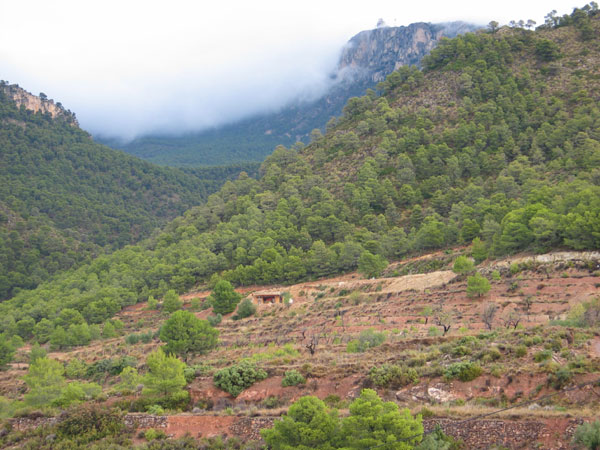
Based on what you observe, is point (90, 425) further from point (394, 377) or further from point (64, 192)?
point (64, 192)

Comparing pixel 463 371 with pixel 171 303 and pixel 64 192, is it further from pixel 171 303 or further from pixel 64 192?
pixel 64 192

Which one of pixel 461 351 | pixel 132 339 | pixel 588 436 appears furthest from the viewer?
pixel 132 339

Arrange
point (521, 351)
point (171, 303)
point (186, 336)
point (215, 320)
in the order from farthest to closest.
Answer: point (171, 303), point (215, 320), point (186, 336), point (521, 351)

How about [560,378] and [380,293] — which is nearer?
[560,378]

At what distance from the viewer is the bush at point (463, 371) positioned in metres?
20.4

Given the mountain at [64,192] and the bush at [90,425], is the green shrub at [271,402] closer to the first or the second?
the bush at [90,425]

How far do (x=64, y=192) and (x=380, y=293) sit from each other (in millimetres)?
122854

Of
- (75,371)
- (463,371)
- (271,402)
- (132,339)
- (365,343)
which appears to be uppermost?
(463,371)

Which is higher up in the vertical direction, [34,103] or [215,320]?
[34,103]

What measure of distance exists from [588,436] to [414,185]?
208 ft

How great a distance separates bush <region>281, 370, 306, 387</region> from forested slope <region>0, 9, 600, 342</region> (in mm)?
26329

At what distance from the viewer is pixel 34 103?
17938cm

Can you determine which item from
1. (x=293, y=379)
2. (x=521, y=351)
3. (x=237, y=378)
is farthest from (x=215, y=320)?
(x=521, y=351)

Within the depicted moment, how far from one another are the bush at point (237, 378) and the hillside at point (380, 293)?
110mm
